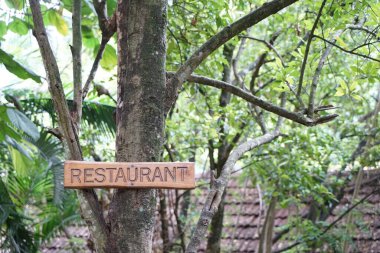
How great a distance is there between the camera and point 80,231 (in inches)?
255

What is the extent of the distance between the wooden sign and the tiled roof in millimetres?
3400

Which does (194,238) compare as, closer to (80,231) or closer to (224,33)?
(224,33)

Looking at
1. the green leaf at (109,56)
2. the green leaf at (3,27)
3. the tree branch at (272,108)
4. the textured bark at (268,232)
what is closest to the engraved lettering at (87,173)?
the tree branch at (272,108)

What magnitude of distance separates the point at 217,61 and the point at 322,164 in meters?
1.69

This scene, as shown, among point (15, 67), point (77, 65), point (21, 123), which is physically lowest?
point (21, 123)

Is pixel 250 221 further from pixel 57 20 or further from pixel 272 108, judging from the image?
pixel 272 108

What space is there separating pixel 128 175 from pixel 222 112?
7.09 ft

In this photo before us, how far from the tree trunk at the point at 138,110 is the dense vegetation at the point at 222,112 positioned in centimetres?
31

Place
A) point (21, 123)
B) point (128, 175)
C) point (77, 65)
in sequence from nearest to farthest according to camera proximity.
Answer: point (128, 175) → point (77, 65) → point (21, 123)

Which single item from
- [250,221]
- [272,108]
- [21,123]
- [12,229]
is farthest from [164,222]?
[272,108]

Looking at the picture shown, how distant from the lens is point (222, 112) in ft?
12.4

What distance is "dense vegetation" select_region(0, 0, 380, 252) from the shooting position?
268 cm

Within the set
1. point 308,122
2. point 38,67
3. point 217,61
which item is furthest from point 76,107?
point 38,67

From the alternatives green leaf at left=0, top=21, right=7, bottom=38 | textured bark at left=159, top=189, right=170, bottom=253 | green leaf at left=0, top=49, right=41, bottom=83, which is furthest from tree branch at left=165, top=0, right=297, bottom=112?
textured bark at left=159, top=189, right=170, bottom=253
